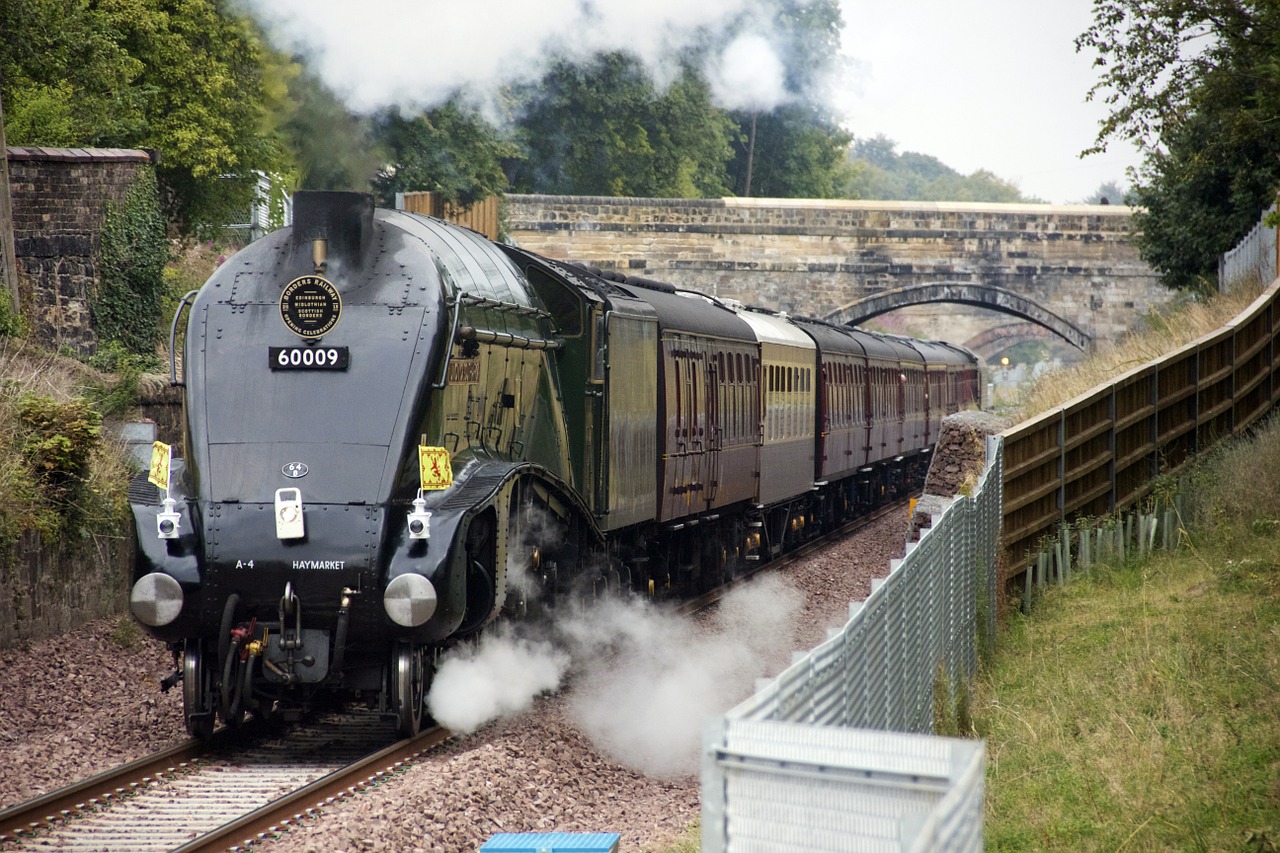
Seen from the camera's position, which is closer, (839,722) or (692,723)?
(839,722)

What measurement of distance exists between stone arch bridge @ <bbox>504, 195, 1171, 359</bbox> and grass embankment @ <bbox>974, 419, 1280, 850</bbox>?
1201 inches

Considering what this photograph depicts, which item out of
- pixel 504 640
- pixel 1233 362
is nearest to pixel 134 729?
pixel 504 640

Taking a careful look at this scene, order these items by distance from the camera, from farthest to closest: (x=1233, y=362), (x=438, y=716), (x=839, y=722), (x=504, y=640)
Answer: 1. (x=1233, y=362)
2. (x=504, y=640)
3. (x=438, y=716)
4. (x=839, y=722)

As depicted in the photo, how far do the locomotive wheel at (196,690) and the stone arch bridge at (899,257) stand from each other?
3540 cm

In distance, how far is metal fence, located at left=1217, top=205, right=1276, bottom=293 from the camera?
20156 mm

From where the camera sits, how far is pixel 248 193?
96.0ft

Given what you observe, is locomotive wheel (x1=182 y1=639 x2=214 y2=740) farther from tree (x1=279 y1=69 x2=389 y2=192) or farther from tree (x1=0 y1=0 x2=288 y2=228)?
tree (x1=0 y1=0 x2=288 y2=228)

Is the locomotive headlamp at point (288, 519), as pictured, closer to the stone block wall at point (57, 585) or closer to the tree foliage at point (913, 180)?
the stone block wall at point (57, 585)

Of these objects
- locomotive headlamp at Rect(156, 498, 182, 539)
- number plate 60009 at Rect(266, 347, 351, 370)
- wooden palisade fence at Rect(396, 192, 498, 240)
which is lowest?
locomotive headlamp at Rect(156, 498, 182, 539)

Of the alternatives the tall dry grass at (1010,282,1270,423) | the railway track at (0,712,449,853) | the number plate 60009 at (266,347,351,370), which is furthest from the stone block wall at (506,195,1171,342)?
the railway track at (0,712,449,853)

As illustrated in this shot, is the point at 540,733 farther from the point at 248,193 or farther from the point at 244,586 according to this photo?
the point at 248,193

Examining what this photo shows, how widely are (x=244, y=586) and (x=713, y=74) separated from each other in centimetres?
4880

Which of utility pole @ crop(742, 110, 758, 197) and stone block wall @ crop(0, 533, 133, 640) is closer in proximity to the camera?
stone block wall @ crop(0, 533, 133, 640)

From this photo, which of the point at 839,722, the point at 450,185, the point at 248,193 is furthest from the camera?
the point at 450,185
